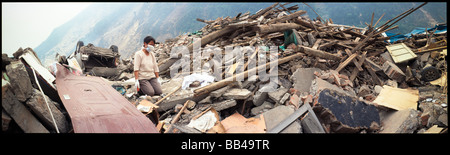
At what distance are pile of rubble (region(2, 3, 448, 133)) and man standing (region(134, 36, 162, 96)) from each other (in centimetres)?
23

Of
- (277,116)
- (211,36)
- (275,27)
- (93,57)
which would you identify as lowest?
(277,116)

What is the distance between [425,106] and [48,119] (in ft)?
19.2

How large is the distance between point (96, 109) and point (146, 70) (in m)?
1.88

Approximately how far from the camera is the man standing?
14.2 ft

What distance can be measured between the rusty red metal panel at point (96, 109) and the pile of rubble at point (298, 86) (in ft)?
1.65

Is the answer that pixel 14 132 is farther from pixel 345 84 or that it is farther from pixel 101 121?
pixel 345 84

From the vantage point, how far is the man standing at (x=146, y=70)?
4.34 meters

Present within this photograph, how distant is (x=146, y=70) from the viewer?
4.52 m

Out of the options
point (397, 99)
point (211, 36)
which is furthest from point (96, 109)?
point (397, 99)

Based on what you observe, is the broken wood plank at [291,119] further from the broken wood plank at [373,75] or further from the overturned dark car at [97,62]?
the overturned dark car at [97,62]

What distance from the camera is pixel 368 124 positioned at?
3393 millimetres

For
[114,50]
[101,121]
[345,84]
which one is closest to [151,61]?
[101,121]

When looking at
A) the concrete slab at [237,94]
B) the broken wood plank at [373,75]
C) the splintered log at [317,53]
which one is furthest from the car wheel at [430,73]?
the concrete slab at [237,94]

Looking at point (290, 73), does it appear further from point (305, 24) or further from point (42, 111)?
point (42, 111)
